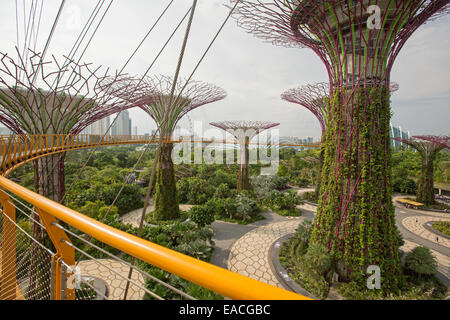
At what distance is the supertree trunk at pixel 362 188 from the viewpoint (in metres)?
4.61

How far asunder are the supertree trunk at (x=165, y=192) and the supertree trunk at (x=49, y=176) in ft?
13.6

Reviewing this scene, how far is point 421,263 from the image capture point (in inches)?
201

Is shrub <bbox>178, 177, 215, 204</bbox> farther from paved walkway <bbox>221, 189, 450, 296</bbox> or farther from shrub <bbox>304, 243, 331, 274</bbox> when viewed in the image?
shrub <bbox>304, 243, 331, 274</bbox>

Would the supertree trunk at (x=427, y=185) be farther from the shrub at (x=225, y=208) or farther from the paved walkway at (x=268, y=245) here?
the shrub at (x=225, y=208)

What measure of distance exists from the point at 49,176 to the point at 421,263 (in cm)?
886

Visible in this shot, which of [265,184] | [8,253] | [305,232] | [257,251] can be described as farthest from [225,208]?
[8,253]

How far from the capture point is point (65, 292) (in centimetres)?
125

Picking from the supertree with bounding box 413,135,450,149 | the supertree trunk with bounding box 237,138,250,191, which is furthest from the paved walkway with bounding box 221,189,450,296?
the supertree with bounding box 413,135,450,149

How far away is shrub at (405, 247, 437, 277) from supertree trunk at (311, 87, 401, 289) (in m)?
0.65

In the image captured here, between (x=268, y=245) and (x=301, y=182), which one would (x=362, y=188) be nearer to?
(x=268, y=245)

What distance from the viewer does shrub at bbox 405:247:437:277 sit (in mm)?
4988

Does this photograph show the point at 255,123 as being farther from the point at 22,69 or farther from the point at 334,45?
the point at 22,69
